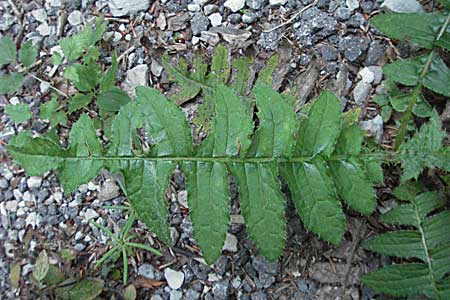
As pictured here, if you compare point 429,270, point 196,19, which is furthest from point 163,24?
point 429,270

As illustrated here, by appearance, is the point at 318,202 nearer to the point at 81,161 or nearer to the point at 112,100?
the point at 81,161

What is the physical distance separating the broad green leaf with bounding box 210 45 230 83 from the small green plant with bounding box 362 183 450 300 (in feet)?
2.43

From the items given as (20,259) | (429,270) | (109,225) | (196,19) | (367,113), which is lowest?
(20,259)

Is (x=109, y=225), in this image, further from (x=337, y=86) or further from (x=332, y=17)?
(x=332, y=17)

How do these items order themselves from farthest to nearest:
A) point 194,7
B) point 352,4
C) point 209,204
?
point 194,7
point 352,4
point 209,204

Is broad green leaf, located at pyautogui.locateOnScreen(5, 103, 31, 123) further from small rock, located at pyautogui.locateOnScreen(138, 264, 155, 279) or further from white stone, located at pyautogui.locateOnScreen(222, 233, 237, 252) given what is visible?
white stone, located at pyautogui.locateOnScreen(222, 233, 237, 252)

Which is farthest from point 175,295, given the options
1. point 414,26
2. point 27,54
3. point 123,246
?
point 414,26

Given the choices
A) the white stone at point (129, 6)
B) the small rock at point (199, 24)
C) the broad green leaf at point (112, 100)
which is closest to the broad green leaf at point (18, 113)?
the broad green leaf at point (112, 100)

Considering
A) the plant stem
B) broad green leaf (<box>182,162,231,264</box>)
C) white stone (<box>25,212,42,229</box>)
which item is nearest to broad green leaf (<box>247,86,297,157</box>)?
broad green leaf (<box>182,162,231,264</box>)

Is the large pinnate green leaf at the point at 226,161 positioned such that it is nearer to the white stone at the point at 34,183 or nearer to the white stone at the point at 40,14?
the white stone at the point at 34,183

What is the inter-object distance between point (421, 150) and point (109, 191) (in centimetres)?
112

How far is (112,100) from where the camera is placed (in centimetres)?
232

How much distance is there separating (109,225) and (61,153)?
53cm

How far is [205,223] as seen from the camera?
1.73 meters
